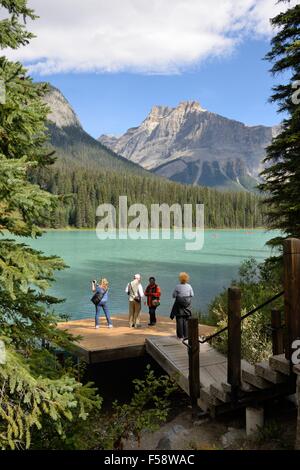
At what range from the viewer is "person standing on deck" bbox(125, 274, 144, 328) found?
13.7 m

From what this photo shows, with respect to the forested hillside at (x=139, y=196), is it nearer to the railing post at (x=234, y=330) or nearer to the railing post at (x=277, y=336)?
the railing post at (x=277, y=336)

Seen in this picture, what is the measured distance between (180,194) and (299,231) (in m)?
169

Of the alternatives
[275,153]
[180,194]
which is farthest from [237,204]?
[275,153]

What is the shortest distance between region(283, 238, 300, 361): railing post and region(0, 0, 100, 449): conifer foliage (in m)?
3.11

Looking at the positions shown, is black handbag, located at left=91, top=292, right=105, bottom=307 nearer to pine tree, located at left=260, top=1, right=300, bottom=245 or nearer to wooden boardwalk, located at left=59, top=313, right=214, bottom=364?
wooden boardwalk, located at left=59, top=313, right=214, bottom=364

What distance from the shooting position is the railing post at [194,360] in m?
8.72

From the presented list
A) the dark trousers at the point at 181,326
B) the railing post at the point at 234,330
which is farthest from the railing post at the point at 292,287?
the dark trousers at the point at 181,326

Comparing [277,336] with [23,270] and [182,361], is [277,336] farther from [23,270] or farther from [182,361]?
[23,270]

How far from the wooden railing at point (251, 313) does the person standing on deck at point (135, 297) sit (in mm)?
4845

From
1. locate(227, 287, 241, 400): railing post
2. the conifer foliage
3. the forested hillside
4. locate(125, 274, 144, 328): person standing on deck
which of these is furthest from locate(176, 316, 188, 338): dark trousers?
the forested hillside

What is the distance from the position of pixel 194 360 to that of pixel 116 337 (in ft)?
15.6

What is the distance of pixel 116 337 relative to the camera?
512 inches

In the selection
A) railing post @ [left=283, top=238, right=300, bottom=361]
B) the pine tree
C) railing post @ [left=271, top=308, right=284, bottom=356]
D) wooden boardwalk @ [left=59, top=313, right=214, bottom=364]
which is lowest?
wooden boardwalk @ [left=59, top=313, right=214, bottom=364]
